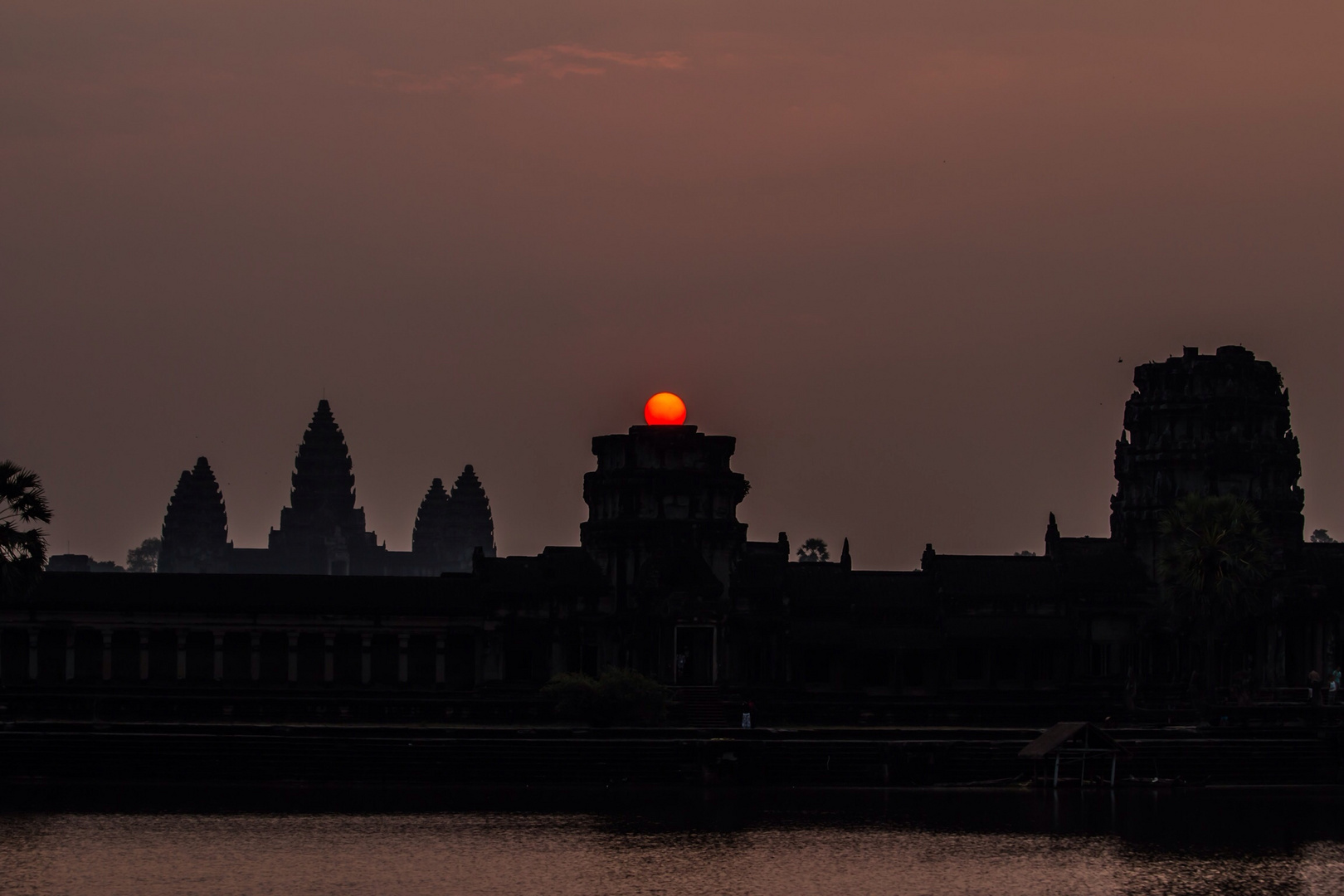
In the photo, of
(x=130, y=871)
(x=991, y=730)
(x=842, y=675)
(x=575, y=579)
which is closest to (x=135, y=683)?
(x=575, y=579)

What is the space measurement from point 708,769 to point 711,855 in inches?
592

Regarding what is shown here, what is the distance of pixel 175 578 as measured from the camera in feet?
306

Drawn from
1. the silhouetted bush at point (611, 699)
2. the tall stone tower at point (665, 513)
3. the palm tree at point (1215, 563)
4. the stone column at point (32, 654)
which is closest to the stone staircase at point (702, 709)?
the silhouetted bush at point (611, 699)

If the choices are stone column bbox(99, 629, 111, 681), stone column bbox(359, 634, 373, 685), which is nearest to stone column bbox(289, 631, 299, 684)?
stone column bbox(359, 634, 373, 685)

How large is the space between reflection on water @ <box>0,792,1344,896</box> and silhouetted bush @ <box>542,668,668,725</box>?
15.7m

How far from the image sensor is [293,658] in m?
90.9

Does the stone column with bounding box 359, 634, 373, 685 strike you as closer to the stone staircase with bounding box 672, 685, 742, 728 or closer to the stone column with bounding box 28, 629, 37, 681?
the stone column with bounding box 28, 629, 37, 681

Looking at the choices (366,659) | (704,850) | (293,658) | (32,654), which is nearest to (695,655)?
(366,659)

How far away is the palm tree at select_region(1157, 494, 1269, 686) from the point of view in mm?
82438

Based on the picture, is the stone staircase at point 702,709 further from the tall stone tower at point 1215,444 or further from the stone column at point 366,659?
the tall stone tower at point 1215,444

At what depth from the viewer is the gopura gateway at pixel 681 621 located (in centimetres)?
8950

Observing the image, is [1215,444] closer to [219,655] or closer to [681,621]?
[681,621]

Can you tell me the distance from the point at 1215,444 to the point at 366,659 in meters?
38.9

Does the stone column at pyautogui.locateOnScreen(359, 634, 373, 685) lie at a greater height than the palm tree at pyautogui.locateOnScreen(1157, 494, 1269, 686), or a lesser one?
lesser
